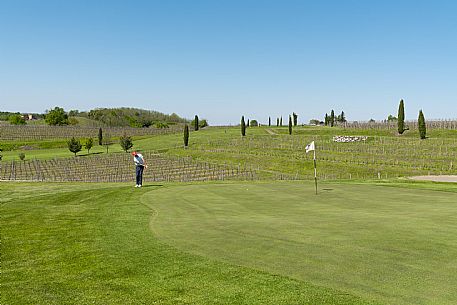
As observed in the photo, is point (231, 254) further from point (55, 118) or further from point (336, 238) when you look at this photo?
point (55, 118)

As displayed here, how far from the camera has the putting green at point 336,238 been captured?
726 cm

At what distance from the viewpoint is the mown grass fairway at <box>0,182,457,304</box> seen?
267 inches

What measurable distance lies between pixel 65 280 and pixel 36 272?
99 centimetres

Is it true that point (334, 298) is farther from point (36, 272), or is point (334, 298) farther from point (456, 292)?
point (36, 272)

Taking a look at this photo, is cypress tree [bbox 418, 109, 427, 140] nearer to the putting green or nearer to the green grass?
the green grass

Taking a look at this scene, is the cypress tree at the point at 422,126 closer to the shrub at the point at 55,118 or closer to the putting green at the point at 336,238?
the putting green at the point at 336,238

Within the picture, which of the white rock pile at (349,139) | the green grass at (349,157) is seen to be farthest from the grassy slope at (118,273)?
the white rock pile at (349,139)

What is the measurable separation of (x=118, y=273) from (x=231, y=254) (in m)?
2.57

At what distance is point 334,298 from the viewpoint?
6477mm

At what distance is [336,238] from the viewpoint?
1039 cm

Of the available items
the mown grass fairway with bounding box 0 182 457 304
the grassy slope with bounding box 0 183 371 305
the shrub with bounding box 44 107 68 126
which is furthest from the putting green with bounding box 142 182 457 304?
the shrub with bounding box 44 107 68 126

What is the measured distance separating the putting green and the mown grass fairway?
0.09 ft

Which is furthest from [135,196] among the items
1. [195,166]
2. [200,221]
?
[195,166]

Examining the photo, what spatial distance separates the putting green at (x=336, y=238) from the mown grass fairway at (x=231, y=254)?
0.03m
